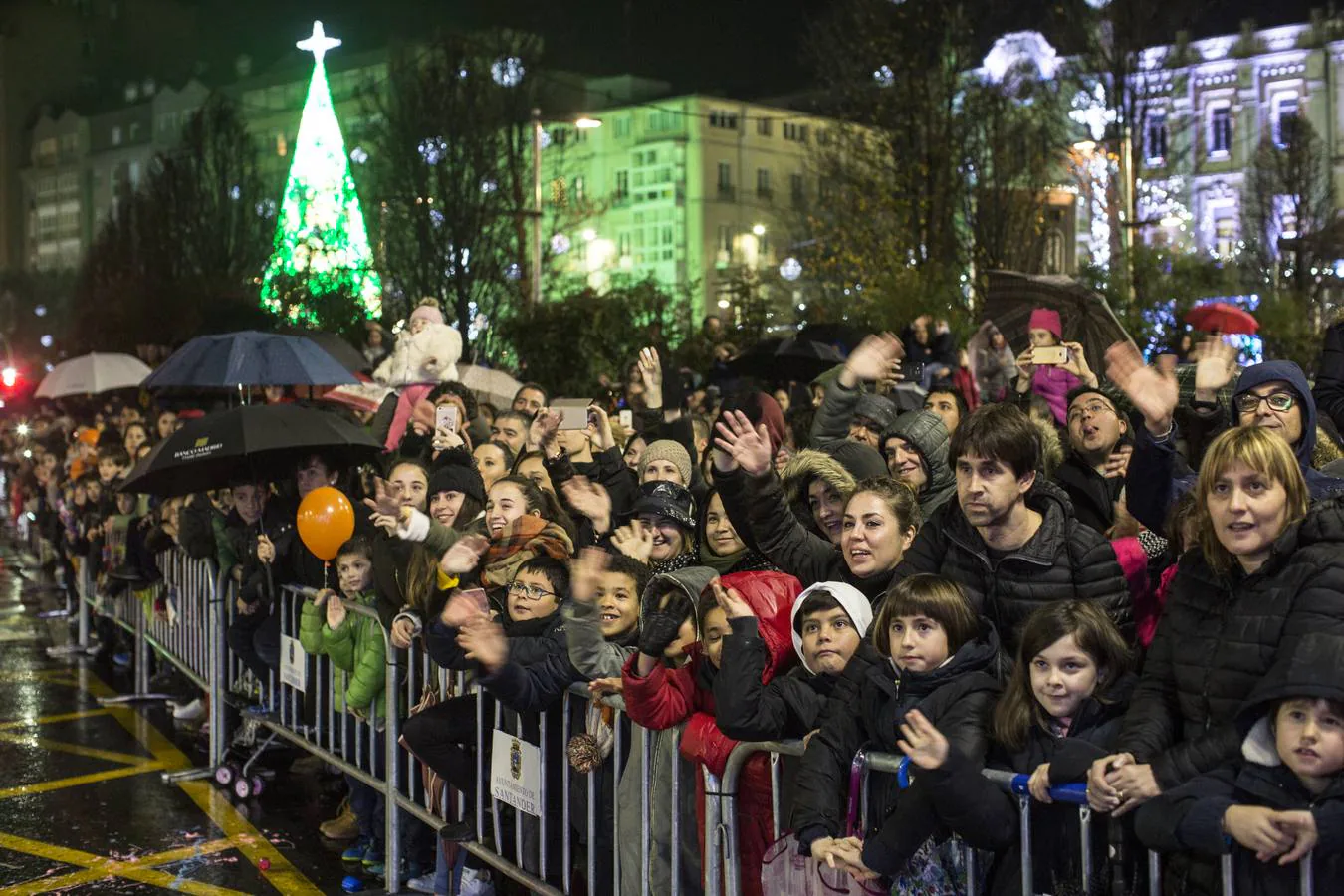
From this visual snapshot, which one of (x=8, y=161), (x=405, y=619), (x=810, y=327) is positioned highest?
(x=8, y=161)

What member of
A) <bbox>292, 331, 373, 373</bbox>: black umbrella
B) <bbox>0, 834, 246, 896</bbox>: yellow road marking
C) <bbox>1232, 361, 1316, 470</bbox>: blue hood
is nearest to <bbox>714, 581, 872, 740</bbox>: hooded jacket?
<bbox>1232, 361, 1316, 470</bbox>: blue hood

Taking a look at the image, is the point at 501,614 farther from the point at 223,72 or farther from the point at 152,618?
the point at 223,72

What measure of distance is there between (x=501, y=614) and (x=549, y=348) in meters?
16.3

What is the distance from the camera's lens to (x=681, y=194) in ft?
280

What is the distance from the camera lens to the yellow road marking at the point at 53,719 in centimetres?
1141

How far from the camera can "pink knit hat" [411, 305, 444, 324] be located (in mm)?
12945

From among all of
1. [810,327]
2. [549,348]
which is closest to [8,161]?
[549,348]

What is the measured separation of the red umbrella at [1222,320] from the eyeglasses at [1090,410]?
26.6 ft

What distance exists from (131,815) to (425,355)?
4.72 m

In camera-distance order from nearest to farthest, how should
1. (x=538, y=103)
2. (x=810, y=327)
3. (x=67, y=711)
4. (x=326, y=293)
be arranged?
(x=67, y=711) < (x=810, y=327) < (x=326, y=293) < (x=538, y=103)

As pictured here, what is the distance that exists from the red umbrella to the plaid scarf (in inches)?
360

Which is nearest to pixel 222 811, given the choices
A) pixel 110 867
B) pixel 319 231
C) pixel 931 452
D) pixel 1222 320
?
pixel 110 867

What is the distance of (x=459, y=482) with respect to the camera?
8445mm

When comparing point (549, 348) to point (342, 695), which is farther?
point (549, 348)
